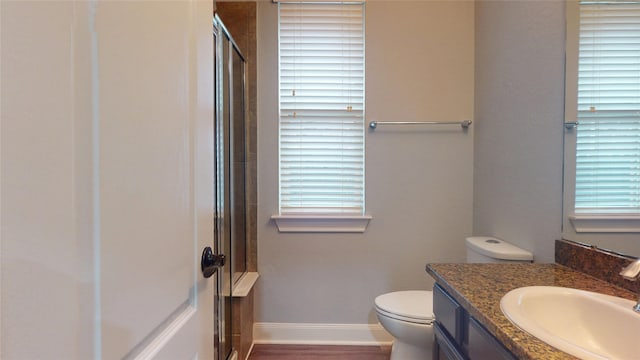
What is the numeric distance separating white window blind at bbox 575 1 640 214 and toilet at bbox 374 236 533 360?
42 centimetres

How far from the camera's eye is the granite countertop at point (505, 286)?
0.65 meters

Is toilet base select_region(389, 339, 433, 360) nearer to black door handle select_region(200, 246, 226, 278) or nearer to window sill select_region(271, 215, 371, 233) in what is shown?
window sill select_region(271, 215, 371, 233)

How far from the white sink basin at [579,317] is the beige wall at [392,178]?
3.95ft

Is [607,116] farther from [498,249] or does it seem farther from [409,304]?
[409,304]

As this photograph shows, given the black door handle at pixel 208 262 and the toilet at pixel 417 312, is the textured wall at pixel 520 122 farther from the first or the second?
the black door handle at pixel 208 262

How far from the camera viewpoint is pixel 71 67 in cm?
41

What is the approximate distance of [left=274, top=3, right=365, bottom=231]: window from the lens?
2.09 meters

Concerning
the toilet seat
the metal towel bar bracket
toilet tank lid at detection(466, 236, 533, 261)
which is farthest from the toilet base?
the metal towel bar bracket

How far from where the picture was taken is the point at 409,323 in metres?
1.51

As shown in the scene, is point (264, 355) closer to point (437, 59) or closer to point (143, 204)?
point (143, 204)

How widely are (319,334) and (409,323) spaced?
2.71 feet

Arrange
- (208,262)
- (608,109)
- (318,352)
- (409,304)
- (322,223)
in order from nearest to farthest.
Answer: (208,262)
(608,109)
(409,304)
(318,352)
(322,223)

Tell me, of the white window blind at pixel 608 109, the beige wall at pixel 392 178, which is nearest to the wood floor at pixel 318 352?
the beige wall at pixel 392 178

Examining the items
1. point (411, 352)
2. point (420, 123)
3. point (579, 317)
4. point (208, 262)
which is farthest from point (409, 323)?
point (420, 123)
